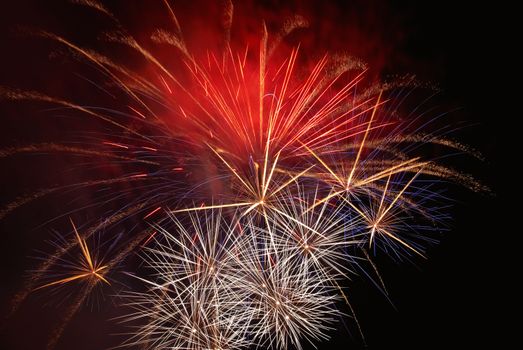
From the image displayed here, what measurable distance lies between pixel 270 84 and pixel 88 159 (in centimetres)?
260

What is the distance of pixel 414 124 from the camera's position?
404cm

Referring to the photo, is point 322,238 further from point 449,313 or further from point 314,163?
point 449,313

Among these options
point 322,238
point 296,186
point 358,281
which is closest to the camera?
point 322,238

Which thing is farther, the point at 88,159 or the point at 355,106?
the point at 88,159

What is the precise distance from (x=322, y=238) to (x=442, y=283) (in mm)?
4995

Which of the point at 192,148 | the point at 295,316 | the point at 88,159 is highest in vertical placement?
the point at 88,159

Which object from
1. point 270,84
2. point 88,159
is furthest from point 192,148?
point 88,159

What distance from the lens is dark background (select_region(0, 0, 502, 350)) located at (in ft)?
12.2

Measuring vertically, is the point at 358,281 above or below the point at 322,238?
above

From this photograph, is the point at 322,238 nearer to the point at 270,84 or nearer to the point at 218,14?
the point at 270,84

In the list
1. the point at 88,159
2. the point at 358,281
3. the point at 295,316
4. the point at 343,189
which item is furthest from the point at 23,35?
the point at 358,281

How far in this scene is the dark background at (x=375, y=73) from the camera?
12.2ft

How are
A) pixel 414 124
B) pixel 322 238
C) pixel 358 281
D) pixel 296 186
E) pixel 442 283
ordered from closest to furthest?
1. pixel 322 238
2. pixel 296 186
3. pixel 414 124
4. pixel 442 283
5. pixel 358 281

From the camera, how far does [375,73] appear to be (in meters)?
3.76
